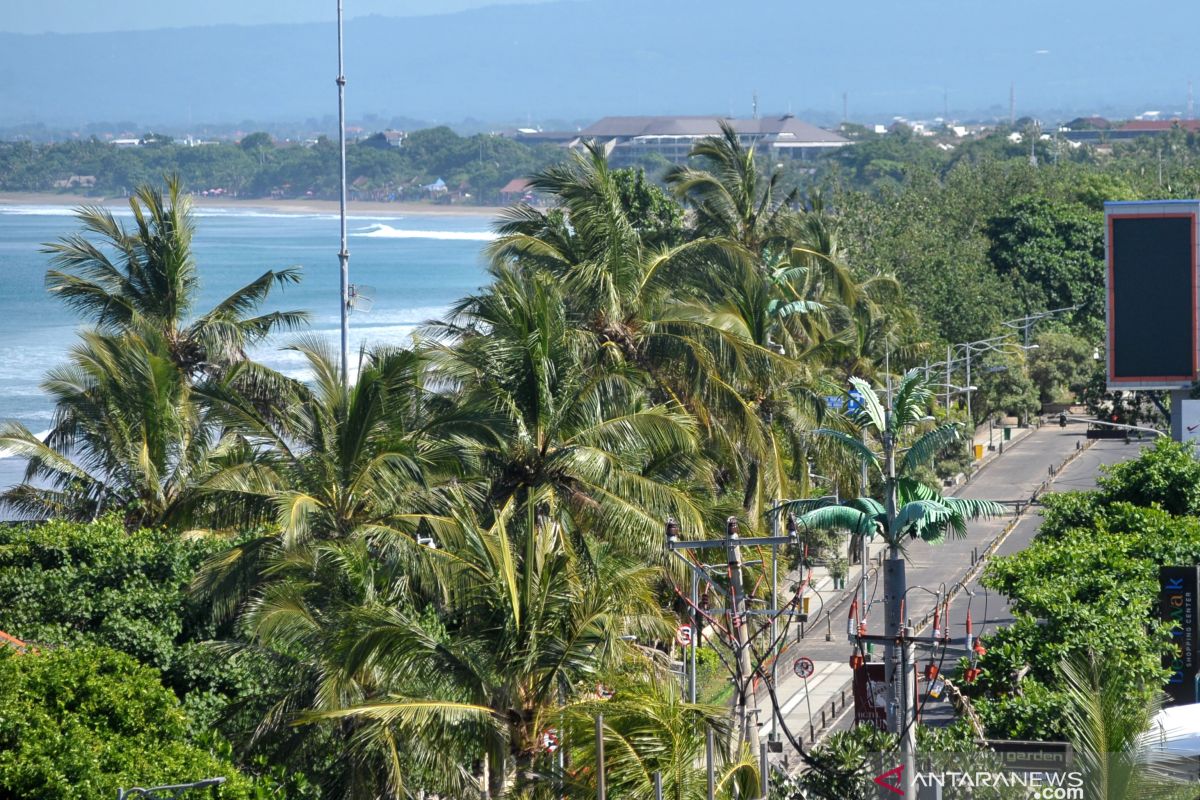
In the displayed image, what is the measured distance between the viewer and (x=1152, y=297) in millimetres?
47531

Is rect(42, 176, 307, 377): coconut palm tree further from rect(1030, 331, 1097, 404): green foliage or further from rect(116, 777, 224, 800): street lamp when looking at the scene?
rect(1030, 331, 1097, 404): green foliage

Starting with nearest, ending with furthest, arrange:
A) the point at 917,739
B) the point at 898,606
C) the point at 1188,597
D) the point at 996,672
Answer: the point at 898,606 → the point at 917,739 → the point at 996,672 → the point at 1188,597

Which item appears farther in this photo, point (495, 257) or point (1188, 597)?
point (495, 257)

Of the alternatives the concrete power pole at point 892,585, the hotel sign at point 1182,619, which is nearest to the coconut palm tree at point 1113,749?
the concrete power pole at point 892,585

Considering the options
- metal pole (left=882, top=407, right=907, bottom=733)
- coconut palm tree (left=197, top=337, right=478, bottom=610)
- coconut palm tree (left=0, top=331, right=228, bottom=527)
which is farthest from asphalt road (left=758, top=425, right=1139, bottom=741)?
coconut palm tree (left=0, top=331, right=228, bottom=527)

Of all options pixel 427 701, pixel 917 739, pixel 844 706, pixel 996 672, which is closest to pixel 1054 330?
pixel 844 706

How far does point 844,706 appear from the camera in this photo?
3438 cm

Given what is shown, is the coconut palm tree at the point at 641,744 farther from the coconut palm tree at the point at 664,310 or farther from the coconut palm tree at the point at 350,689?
the coconut palm tree at the point at 664,310

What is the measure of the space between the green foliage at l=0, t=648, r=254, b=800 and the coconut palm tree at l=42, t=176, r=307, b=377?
559 inches

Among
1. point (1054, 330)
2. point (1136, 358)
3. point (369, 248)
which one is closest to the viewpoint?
point (1136, 358)

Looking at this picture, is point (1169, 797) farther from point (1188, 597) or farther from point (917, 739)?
point (1188, 597)

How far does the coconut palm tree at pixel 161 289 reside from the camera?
34.5m

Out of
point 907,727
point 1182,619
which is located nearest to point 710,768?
point 907,727

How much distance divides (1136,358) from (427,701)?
34221 mm
